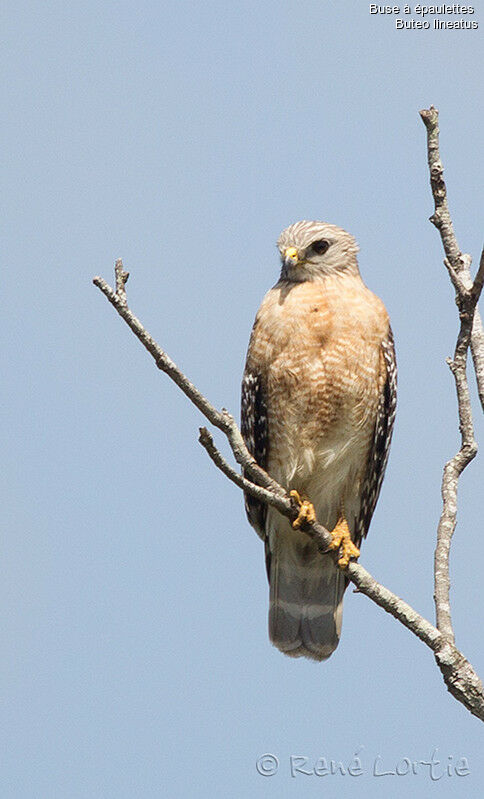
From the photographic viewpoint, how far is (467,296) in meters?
5.41

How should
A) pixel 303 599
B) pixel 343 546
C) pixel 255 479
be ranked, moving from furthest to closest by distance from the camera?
pixel 303 599, pixel 343 546, pixel 255 479

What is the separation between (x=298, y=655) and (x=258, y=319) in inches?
94.1

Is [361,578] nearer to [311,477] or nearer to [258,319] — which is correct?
[311,477]

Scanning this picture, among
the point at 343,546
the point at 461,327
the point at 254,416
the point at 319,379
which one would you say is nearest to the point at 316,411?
the point at 319,379

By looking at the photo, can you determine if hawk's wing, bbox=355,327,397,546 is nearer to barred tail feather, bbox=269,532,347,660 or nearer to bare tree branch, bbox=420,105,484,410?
barred tail feather, bbox=269,532,347,660

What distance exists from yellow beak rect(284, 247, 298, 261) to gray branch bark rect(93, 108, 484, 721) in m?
2.25

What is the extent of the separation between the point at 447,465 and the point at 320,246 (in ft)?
9.25

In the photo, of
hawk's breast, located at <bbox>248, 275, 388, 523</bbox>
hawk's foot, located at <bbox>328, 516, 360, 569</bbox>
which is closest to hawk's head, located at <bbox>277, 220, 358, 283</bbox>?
hawk's breast, located at <bbox>248, 275, 388, 523</bbox>

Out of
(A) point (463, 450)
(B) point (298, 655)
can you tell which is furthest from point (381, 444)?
(A) point (463, 450)

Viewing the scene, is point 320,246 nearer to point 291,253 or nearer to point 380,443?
point 291,253

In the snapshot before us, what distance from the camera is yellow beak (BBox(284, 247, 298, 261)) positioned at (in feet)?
25.1

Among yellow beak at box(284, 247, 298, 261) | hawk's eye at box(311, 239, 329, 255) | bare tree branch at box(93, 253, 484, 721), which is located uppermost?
hawk's eye at box(311, 239, 329, 255)

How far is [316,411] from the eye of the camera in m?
7.30

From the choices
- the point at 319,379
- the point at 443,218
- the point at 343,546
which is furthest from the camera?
the point at 319,379
